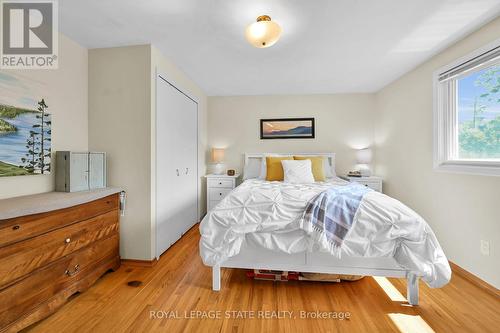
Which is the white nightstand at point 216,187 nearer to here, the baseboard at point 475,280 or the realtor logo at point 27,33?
the realtor logo at point 27,33

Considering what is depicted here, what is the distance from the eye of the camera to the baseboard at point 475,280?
1726 mm

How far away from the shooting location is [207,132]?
13.3 ft

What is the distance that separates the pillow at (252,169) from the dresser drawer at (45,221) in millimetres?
2227

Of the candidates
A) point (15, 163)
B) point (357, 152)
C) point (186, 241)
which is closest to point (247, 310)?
point (186, 241)

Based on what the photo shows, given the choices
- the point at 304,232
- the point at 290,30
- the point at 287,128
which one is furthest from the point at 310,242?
the point at 287,128

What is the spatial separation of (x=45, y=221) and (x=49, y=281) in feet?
1.39

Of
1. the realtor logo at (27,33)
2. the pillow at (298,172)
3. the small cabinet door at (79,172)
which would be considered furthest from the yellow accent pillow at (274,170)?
the realtor logo at (27,33)

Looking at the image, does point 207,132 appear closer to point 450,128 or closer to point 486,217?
point 450,128

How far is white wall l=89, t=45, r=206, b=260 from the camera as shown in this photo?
214cm

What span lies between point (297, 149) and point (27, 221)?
11.4 feet

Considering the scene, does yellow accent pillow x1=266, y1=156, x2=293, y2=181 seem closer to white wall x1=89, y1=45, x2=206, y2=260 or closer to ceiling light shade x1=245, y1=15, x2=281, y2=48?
white wall x1=89, y1=45, x2=206, y2=260

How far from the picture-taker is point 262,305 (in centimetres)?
160

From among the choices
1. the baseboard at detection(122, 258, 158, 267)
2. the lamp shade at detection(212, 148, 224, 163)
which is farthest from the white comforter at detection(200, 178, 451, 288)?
the lamp shade at detection(212, 148, 224, 163)

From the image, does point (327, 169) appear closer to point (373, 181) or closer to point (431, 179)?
point (373, 181)
